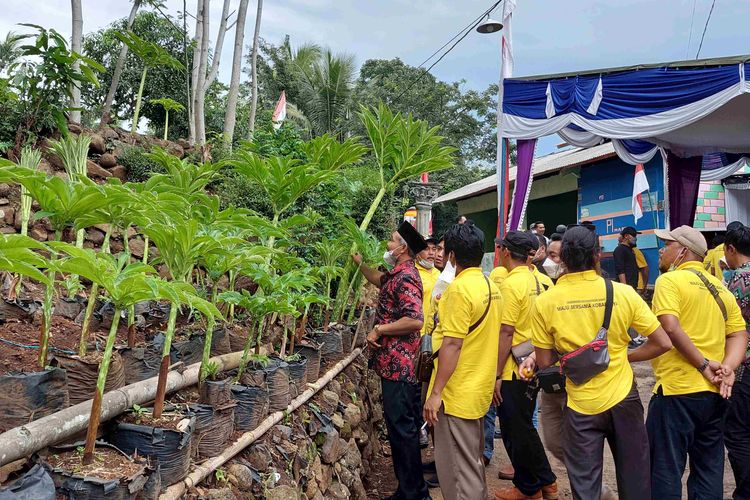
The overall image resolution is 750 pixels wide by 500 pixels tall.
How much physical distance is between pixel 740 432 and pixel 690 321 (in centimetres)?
75

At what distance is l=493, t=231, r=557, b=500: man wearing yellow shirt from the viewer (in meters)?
3.58

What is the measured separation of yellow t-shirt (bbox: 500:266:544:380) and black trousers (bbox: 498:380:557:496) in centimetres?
10

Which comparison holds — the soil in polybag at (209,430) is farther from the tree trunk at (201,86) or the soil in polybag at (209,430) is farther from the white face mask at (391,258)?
the tree trunk at (201,86)

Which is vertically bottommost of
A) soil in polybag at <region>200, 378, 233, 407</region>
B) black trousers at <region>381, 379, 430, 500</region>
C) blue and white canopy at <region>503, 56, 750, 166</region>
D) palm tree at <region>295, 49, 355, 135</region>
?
black trousers at <region>381, 379, 430, 500</region>

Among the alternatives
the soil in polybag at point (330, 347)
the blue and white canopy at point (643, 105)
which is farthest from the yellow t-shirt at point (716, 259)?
the soil in polybag at point (330, 347)

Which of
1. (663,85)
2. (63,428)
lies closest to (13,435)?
(63,428)

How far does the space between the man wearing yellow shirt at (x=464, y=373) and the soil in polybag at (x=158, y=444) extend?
1.34m

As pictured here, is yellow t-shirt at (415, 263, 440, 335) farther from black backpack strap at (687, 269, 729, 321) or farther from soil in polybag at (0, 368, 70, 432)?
soil in polybag at (0, 368, 70, 432)

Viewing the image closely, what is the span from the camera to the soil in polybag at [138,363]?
3.00 meters

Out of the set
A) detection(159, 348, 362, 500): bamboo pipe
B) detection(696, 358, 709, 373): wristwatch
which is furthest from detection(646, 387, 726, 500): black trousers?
detection(159, 348, 362, 500): bamboo pipe

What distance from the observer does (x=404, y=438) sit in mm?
3721

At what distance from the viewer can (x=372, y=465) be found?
5238 mm

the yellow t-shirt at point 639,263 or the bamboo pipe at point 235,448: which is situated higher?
Answer: the yellow t-shirt at point 639,263

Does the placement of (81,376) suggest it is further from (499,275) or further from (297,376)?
(499,275)
